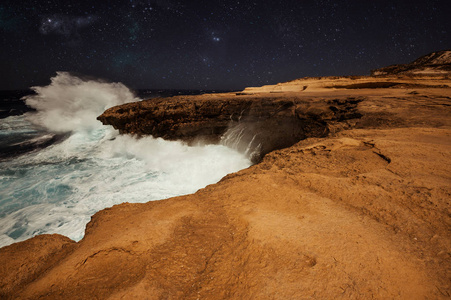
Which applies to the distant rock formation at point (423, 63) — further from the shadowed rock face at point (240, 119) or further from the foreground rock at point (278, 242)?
the foreground rock at point (278, 242)

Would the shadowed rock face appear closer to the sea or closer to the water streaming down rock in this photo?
the water streaming down rock

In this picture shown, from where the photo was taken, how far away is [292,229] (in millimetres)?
1938

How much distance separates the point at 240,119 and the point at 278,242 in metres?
6.62

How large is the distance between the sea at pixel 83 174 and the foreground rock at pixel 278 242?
10.2 ft

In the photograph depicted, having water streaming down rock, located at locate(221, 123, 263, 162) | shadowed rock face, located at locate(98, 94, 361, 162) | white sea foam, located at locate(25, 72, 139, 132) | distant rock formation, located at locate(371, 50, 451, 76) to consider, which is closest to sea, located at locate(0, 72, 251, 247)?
water streaming down rock, located at locate(221, 123, 263, 162)

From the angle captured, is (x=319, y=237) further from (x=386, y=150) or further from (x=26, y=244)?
(x=26, y=244)

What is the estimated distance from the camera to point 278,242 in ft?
5.89

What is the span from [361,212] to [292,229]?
858mm

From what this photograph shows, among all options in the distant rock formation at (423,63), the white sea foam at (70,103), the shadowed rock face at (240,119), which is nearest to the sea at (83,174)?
the shadowed rock face at (240,119)

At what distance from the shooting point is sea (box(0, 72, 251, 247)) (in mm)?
5055

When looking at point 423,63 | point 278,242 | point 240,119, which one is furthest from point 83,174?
point 423,63

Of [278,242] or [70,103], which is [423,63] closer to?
[278,242]

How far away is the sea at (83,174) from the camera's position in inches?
199

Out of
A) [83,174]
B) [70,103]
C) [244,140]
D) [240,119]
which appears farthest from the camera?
[70,103]
